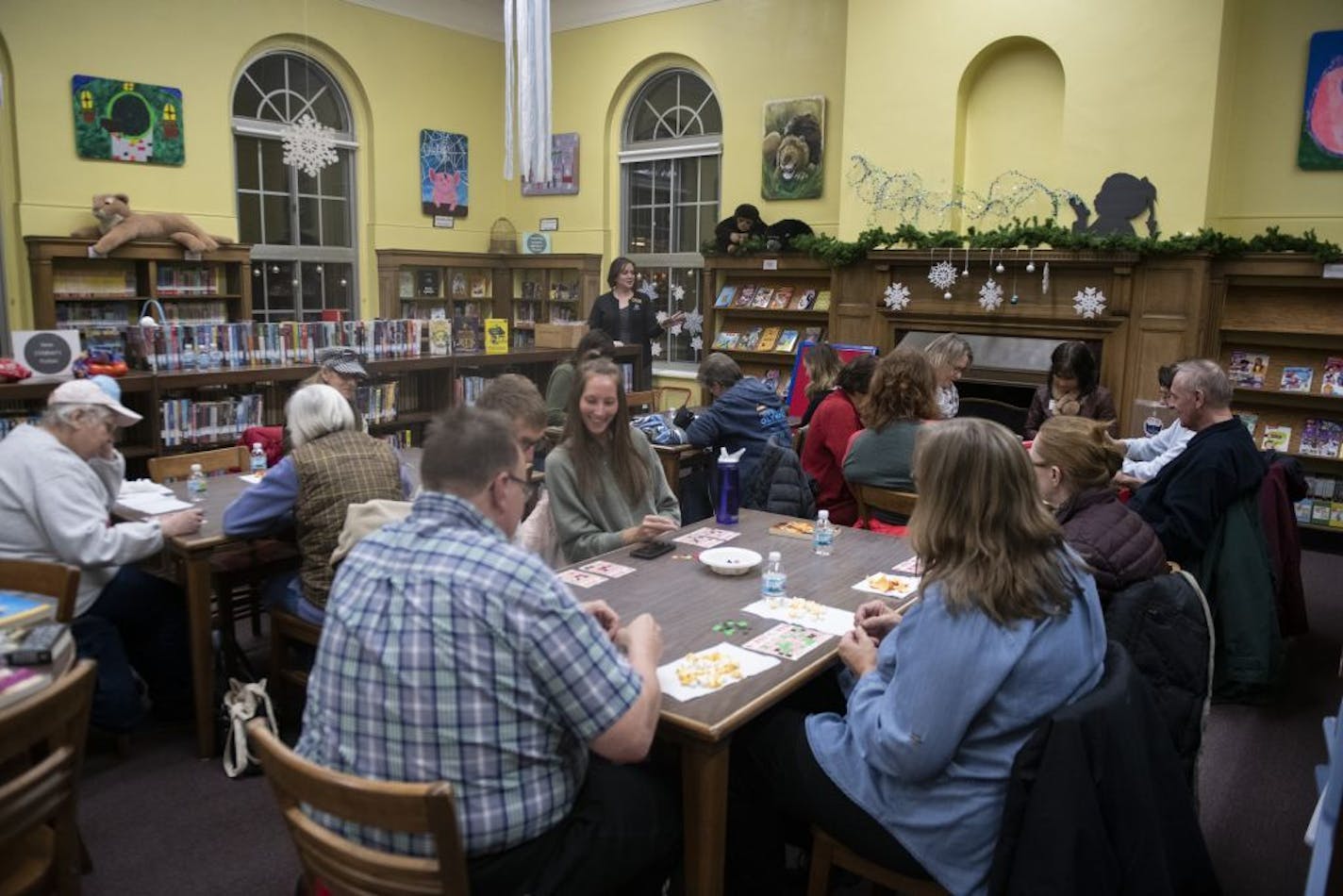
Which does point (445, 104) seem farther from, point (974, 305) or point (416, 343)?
point (974, 305)

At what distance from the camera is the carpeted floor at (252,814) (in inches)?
106

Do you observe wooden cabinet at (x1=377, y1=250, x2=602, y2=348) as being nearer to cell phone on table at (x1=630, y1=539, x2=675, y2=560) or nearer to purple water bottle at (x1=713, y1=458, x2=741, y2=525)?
purple water bottle at (x1=713, y1=458, x2=741, y2=525)

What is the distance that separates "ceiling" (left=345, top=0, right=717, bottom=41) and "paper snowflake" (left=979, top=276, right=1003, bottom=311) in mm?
3973

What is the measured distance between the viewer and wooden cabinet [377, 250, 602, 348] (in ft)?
31.1

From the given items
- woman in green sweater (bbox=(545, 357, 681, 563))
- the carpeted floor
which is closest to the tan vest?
woman in green sweater (bbox=(545, 357, 681, 563))

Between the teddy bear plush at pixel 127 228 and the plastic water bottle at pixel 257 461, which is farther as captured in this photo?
the teddy bear plush at pixel 127 228

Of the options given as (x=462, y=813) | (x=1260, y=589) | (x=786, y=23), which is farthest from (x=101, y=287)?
(x=1260, y=589)

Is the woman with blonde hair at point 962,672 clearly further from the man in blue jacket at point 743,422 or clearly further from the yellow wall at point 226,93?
the yellow wall at point 226,93

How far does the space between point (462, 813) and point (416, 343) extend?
5146 mm

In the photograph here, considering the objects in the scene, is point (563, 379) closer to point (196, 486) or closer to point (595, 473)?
point (196, 486)

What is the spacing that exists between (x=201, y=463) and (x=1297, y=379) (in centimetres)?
643

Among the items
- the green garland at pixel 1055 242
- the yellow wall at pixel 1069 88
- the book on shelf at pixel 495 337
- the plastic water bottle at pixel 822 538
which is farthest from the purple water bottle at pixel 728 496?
the yellow wall at pixel 1069 88

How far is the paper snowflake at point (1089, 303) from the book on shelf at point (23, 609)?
606 centimetres

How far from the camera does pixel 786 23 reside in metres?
8.40
